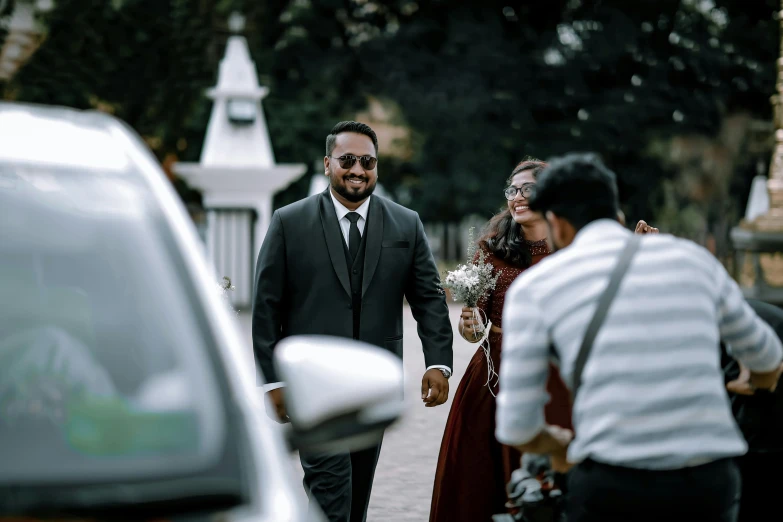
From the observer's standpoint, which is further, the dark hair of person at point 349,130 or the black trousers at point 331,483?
the dark hair of person at point 349,130

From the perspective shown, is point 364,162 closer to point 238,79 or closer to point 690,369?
point 690,369

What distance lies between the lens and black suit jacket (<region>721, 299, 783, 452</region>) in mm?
4070

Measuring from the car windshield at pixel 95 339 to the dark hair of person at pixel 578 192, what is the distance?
115 cm

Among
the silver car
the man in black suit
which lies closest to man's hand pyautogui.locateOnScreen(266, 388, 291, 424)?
the man in black suit

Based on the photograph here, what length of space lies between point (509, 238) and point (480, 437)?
972 mm

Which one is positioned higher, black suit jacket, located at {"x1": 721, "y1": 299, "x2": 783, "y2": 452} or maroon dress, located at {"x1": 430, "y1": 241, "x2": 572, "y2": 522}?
black suit jacket, located at {"x1": 721, "y1": 299, "x2": 783, "y2": 452}

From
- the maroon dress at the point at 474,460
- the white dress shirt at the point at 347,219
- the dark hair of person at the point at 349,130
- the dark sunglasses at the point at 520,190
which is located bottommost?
the maroon dress at the point at 474,460

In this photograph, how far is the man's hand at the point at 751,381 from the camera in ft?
11.5

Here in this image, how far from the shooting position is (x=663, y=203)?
3266 cm

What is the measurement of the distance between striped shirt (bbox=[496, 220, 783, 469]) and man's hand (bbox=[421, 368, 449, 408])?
2383 millimetres

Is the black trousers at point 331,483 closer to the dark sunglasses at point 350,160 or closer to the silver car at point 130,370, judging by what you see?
the dark sunglasses at point 350,160

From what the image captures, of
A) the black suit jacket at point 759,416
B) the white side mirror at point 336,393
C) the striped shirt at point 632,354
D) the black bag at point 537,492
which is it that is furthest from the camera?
the black suit jacket at point 759,416

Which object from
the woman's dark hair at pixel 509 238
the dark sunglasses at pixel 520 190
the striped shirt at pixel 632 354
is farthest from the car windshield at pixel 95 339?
the woman's dark hair at pixel 509 238

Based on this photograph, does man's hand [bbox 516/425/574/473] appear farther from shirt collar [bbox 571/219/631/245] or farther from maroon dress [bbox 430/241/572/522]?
maroon dress [bbox 430/241/572/522]
